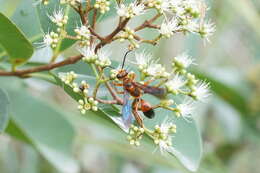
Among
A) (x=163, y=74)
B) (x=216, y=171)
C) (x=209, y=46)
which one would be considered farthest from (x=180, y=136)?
(x=209, y=46)

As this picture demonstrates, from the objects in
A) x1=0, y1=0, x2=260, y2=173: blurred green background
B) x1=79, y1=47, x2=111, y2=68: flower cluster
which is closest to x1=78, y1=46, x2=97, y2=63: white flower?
x1=79, y1=47, x2=111, y2=68: flower cluster

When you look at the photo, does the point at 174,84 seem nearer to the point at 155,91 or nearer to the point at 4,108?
the point at 155,91

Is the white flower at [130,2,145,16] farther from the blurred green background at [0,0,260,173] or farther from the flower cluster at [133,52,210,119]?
the blurred green background at [0,0,260,173]

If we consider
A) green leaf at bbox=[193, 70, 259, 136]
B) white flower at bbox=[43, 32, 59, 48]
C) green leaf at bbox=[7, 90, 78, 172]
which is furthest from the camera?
green leaf at bbox=[193, 70, 259, 136]

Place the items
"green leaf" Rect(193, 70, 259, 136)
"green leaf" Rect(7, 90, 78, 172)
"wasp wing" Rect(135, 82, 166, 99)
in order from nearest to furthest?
"wasp wing" Rect(135, 82, 166, 99) → "green leaf" Rect(7, 90, 78, 172) → "green leaf" Rect(193, 70, 259, 136)

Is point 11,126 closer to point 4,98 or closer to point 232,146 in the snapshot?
point 4,98

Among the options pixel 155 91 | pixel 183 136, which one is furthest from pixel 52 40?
pixel 183 136

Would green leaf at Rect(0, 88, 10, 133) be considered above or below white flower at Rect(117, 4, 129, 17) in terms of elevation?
below
